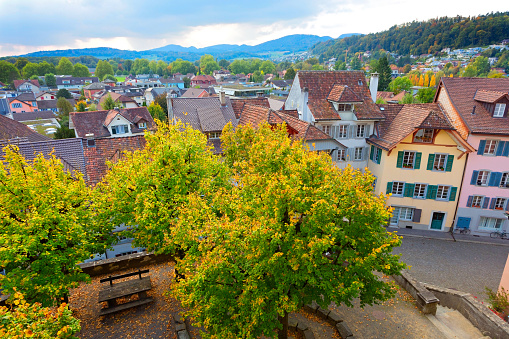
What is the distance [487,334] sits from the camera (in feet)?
57.5

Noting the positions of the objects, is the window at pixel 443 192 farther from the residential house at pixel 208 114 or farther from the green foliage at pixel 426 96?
the green foliage at pixel 426 96

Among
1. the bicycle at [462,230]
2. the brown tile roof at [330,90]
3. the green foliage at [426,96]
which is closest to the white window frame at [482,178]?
the bicycle at [462,230]

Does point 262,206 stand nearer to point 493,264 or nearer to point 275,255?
point 275,255

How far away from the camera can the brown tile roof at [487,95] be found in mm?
30914

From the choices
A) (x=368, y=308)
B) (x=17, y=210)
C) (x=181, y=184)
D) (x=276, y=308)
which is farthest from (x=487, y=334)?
(x=17, y=210)

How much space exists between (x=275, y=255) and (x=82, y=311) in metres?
12.0

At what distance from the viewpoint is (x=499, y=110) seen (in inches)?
1236

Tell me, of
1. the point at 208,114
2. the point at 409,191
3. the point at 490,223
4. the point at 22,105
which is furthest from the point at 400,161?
the point at 22,105

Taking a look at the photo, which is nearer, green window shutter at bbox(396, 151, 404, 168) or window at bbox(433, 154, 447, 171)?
window at bbox(433, 154, 447, 171)

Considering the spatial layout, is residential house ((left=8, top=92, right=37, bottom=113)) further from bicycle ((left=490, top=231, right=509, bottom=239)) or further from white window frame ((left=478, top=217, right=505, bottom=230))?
bicycle ((left=490, top=231, right=509, bottom=239))

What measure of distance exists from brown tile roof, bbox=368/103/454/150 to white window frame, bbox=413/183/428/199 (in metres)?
5.65

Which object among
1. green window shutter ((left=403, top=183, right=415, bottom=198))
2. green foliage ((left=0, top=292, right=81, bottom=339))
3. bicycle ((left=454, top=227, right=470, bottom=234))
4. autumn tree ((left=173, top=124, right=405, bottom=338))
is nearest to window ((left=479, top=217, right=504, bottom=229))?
bicycle ((left=454, top=227, right=470, bottom=234))

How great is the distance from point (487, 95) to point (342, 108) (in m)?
14.5

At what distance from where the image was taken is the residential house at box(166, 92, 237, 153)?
35.8 meters
